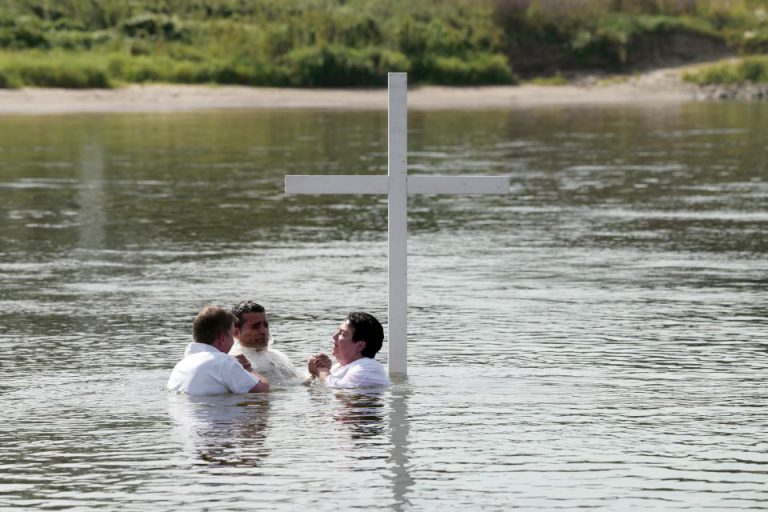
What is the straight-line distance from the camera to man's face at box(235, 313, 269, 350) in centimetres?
1173

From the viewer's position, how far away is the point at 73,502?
8852 mm

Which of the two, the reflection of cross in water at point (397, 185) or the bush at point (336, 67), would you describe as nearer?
the reflection of cross in water at point (397, 185)

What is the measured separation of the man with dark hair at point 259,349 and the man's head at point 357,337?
14.2 inches

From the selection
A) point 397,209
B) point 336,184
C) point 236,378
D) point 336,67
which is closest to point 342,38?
point 336,67

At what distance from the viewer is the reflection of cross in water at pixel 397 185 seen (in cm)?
1129

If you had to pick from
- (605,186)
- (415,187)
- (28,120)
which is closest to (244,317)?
(415,187)

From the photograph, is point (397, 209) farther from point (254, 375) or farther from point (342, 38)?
point (342, 38)

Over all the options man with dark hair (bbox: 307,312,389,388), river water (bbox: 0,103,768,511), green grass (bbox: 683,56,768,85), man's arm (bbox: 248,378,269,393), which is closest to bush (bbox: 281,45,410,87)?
green grass (bbox: 683,56,768,85)

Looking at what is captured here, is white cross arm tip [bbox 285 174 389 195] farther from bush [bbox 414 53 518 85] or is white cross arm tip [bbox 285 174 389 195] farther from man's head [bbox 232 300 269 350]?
bush [bbox 414 53 518 85]

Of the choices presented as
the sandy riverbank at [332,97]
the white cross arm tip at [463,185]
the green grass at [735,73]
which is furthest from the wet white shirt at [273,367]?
A: the green grass at [735,73]

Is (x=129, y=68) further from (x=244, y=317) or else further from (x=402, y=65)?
(x=244, y=317)

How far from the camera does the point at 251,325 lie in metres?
11.8

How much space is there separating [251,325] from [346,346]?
2.12ft

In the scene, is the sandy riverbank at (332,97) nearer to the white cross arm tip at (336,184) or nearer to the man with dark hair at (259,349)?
the man with dark hair at (259,349)
